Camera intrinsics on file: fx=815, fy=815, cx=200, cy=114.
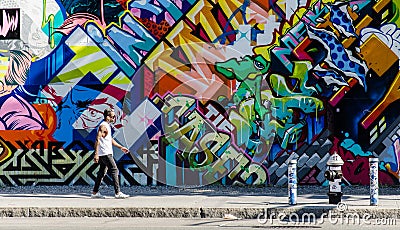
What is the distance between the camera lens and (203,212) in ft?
45.9

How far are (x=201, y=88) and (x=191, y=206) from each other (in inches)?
163

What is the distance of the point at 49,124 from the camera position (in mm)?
17984

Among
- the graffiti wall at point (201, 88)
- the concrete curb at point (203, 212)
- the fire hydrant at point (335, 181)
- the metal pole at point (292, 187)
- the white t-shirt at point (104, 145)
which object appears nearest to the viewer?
the concrete curb at point (203, 212)

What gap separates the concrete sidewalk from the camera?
13.8 m

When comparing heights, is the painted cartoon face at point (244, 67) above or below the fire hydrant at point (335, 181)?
above

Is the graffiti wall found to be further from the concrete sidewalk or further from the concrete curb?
the concrete curb

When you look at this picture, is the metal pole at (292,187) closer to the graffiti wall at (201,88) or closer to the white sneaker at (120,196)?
the graffiti wall at (201,88)

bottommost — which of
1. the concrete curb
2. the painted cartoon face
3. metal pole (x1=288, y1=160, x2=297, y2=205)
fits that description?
the concrete curb

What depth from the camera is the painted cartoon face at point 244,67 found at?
17.6 meters

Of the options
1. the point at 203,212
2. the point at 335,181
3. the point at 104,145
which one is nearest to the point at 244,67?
the point at 104,145

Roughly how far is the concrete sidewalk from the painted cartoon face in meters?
2.93

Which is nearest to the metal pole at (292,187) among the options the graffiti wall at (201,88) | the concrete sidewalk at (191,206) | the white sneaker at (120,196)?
the concrete sidewalk at (191,206)

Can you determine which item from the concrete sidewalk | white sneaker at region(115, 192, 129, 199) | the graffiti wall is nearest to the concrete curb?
the concrete sidewalk

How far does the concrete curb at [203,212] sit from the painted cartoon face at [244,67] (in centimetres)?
446
